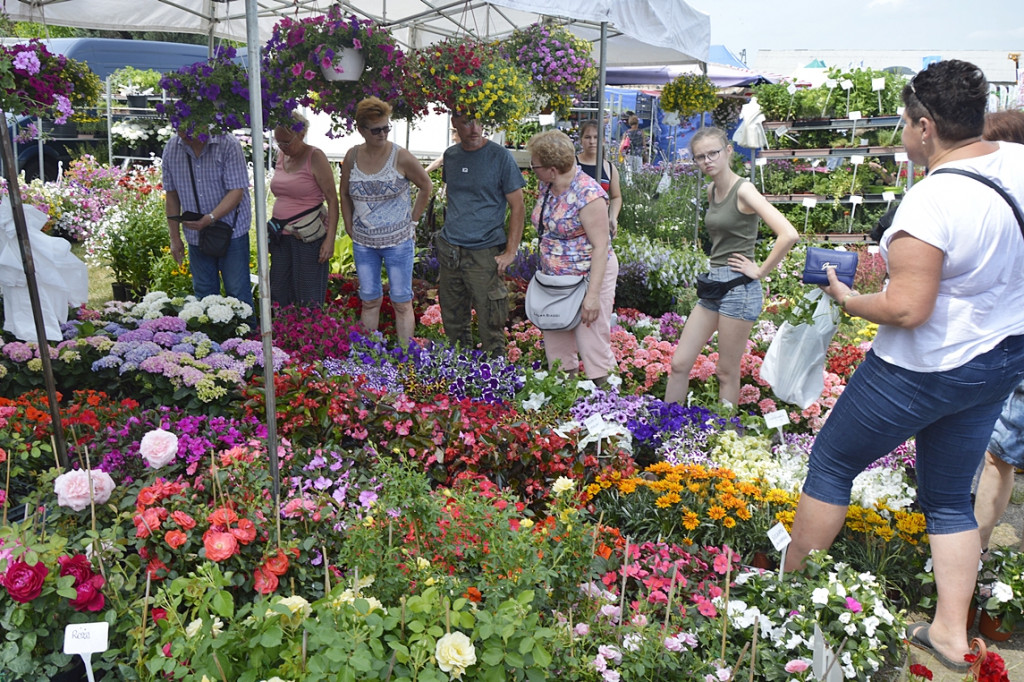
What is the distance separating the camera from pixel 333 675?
1563 millimetres

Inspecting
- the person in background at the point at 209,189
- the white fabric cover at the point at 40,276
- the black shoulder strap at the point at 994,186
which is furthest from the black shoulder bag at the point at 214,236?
the black shoulder strap at the point at 994,186

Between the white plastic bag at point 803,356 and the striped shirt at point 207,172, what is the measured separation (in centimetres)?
304

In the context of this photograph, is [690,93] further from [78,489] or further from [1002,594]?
[78,489]

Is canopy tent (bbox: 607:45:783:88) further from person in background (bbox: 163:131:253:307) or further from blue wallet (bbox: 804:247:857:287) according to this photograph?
blue wallet (bbox: 804:247:857:287)

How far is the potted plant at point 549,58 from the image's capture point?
19.8 ft

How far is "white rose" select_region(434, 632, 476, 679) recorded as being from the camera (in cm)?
155

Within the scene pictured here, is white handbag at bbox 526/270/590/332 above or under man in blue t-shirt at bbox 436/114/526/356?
under

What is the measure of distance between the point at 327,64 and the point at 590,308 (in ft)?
6.17

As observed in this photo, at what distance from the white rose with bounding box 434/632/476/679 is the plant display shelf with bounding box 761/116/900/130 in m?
9.36

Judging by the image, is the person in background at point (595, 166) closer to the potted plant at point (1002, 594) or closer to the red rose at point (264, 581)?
the potted plant at point (1002, 594)

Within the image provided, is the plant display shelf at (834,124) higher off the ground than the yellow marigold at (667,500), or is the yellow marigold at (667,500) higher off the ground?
the plant display shelf at (834,124)

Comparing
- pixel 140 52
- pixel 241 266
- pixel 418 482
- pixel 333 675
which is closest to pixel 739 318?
pixel 418 482

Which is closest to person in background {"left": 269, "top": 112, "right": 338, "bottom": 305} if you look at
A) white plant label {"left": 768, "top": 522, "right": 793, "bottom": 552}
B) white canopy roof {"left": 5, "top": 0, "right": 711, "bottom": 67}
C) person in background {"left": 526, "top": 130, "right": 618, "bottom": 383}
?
white canopy roof {"left": 5, "top": 0, "right": 711, "bottom": 67}

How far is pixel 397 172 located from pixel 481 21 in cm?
462
